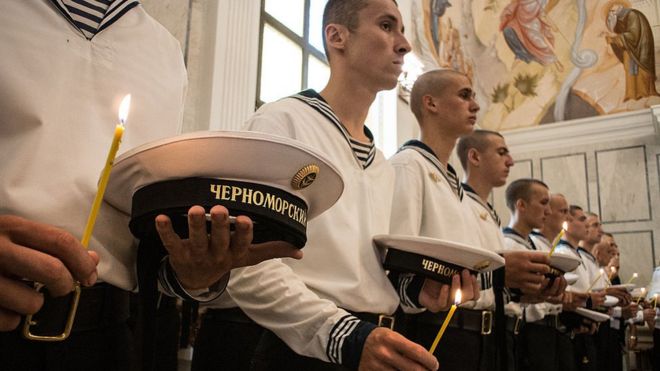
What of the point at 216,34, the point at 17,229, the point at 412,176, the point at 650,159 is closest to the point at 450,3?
the point at 650,159

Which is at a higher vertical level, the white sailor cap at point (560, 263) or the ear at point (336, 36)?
the ear at point (336, 36)

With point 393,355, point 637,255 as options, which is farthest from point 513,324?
point 637,255

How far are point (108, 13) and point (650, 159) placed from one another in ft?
36.8

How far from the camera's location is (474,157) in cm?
439

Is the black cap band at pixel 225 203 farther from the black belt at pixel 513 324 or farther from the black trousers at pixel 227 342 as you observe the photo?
the black belt at pixel 513 324

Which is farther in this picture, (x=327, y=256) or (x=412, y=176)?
(x=412, y=176)

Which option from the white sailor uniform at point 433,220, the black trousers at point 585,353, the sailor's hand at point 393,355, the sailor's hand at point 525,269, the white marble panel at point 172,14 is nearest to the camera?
the sailor's hand at point 393,355

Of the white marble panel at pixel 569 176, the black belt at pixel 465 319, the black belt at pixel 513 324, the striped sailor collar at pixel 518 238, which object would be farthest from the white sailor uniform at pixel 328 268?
the white marble panel at pixel 569 176

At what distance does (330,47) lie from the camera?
2537 mm

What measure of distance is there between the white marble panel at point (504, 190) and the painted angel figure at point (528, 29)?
2.05 metres

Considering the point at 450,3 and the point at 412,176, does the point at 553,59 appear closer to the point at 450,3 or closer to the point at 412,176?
the point at 450,3

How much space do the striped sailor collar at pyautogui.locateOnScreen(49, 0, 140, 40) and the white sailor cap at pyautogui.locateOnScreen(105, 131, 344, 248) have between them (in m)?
0.38

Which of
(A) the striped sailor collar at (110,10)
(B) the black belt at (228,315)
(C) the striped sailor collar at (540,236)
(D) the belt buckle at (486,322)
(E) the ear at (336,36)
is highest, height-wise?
(E) the ear at (336,36)

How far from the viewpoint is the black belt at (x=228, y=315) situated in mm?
1797
